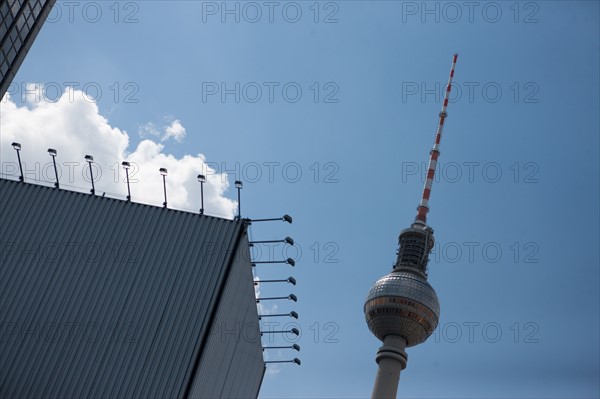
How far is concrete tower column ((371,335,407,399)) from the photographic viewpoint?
455ft

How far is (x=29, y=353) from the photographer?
1987 inches

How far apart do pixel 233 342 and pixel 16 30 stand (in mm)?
28021

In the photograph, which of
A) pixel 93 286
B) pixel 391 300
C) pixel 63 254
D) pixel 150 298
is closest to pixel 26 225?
pixel 63 254

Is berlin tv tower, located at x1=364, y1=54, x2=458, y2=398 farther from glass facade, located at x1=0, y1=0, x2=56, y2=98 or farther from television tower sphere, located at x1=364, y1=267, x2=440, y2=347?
glass facade, located at x1=0, y1=0, x2=56, y2=98

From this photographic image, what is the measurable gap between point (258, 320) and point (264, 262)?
8.35 m

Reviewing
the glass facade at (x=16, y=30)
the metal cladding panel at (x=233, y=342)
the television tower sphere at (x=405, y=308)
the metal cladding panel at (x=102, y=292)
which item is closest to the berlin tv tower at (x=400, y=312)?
the television tower sphere at (x=405, y=308)

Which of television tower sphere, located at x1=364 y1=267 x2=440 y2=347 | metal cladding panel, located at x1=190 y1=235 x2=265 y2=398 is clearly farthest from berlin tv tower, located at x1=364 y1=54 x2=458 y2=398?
metal cladding panel, located at x1=190 y1=235 x2=265 y2=398

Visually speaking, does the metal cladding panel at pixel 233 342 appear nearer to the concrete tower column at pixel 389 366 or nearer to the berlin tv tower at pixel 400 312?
the concrete tower column at pixel 389 366

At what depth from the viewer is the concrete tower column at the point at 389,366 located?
139 m

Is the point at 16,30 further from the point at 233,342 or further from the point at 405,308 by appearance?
the point at 405,308

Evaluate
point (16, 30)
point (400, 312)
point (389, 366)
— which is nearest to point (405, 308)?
point (400, 312)

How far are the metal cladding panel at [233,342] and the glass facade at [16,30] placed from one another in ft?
70.5

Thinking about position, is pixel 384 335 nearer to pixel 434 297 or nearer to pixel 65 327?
pixel 434 297

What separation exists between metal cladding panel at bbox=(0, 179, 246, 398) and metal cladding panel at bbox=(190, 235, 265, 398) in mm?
926
